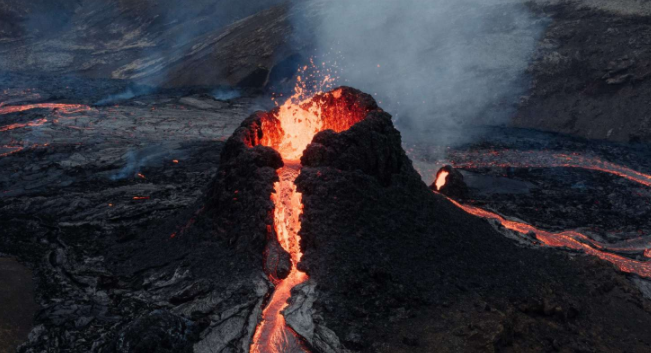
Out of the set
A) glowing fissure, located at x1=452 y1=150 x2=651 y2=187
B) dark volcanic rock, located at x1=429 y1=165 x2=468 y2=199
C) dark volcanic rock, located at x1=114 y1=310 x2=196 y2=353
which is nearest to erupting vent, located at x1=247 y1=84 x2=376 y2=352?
Result: dark volcanic rock, located at x1=114 y1=310 x2=196 y2=353

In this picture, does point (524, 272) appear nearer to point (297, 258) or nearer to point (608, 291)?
point (608, 291)

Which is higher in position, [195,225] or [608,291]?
[195,225]

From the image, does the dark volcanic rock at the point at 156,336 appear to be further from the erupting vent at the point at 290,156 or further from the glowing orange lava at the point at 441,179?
the glowing orange lava at the point at 441,179

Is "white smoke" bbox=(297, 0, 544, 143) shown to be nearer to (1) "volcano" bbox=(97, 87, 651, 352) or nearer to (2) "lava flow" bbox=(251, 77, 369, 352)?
(2) "lava flow" bbox=(251, 77, 369, 352)

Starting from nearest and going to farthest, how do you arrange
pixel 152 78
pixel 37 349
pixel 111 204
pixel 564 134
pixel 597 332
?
pixel 37 349 < pixel 597 332 < pixel 111 204 < pixel 564 134 < pixel 152 78

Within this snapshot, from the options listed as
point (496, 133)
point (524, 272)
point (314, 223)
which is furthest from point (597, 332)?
point (496, 133)

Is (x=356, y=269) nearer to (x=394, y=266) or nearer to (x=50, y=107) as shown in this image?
(x=394, y=266)
